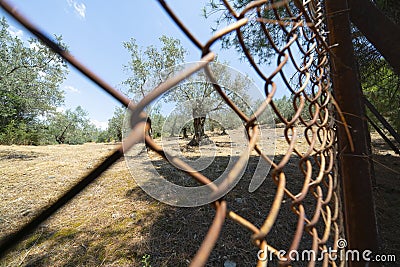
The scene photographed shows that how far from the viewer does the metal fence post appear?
0.54 meters

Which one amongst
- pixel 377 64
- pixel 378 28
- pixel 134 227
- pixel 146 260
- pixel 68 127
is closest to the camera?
pixel 378 28

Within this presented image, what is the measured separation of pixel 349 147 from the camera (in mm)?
586

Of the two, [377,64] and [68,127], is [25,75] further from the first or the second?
[68,127]

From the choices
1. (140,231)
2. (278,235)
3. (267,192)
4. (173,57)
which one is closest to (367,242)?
(278,235)

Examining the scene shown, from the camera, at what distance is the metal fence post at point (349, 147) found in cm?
54

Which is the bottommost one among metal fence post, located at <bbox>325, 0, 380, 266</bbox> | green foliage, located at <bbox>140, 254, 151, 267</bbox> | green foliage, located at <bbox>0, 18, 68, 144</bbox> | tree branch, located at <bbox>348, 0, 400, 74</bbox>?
green foliage, located at <bbox>140, 254, 151, 267</bbox>

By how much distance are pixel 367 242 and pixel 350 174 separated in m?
0.17

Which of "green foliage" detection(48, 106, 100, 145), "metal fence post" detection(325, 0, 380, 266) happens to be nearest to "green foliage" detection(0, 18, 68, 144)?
"metal fence post" detection(325, 0, 380, 266)

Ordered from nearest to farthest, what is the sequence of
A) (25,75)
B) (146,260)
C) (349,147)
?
(349,147) → (146,260) → (25,75)

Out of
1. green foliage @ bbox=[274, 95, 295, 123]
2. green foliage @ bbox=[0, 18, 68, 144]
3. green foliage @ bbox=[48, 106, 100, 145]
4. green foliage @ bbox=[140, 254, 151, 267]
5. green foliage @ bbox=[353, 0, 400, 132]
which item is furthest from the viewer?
green foliage @ bbox=[48, 106, 100, 145]

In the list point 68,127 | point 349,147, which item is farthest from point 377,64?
point 68,127

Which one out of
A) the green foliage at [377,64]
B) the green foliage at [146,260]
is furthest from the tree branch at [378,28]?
the green foliage at [146,260]

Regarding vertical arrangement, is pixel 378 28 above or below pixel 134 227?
above

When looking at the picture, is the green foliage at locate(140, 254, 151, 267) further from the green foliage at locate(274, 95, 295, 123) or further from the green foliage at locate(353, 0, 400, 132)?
the green foliage at locate(353, 0, 400, 132)
